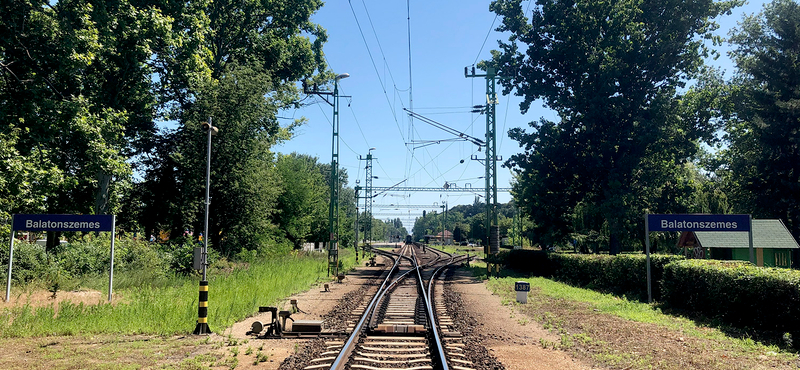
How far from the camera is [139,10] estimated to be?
67.3 ft

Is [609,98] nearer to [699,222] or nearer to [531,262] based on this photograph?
[531,262]

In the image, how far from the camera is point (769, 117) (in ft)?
113

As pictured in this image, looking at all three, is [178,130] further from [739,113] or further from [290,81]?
[739,113]

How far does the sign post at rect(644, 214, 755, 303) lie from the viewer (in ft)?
51.7

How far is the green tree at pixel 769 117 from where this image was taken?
33.8m

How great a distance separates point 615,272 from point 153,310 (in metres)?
16.1

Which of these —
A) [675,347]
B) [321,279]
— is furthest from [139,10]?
[675,347]

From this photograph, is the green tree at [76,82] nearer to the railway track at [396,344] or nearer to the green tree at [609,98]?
the railway track at [396,344]

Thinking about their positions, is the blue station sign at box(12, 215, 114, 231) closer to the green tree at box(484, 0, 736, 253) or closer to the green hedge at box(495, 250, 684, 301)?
the green hedge at box(495, 250, 684, 301)

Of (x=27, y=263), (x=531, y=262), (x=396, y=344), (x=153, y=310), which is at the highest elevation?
(x=27, y=263)

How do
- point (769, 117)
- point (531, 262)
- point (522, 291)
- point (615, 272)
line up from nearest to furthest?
point (522, 291) < point (615, 272) < point (531, 262) < point (769, 117)

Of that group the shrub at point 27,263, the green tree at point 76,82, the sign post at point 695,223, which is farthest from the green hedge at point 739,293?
the shrub at point 27,263

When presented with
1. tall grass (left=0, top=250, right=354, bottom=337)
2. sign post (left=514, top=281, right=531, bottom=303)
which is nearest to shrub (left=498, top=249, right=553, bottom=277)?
sign post (left=514, top=281, right=531, bottom=303)

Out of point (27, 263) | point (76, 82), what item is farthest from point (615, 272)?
point (76, 82)
